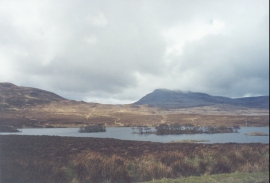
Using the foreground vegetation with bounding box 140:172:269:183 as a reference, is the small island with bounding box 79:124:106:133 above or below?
above

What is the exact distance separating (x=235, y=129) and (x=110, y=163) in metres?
32.5

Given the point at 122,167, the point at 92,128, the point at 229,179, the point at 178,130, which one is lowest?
the point at 178,130

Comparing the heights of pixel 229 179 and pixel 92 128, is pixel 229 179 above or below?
below

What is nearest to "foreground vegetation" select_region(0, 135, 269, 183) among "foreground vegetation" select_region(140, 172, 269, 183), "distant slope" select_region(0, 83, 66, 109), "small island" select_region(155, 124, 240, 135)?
"foreground vegetation" select_region(140, 172, 269, 183)

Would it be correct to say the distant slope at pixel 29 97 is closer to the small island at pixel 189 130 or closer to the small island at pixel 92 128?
the small island at pixel 92 128

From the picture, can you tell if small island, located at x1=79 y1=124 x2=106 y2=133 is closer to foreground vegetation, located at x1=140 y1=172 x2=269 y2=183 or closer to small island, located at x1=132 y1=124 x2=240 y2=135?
small island, located at x1=132 y1=124 x2=240 y2=135

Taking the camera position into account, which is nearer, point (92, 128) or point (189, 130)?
point (92, 128)

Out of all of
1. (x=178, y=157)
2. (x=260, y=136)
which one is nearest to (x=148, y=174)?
(x=178, y=157)

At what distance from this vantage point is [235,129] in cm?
3950

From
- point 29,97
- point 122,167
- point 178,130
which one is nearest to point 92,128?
point 29,97

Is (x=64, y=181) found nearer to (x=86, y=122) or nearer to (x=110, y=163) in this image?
(x=110, y=163)

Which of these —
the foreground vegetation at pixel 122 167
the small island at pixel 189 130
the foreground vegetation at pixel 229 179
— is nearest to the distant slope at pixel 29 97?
the foreground vegetation at pixel 122 167

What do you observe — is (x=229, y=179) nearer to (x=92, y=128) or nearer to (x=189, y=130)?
(x=92, y=128)

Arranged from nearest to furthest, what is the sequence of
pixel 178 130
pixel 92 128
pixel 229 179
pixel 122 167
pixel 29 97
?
1. pixel 229 179
2. pixel 122 167
3. pixel 92 128
4. pixel 29 97
5. pixel 178 130
